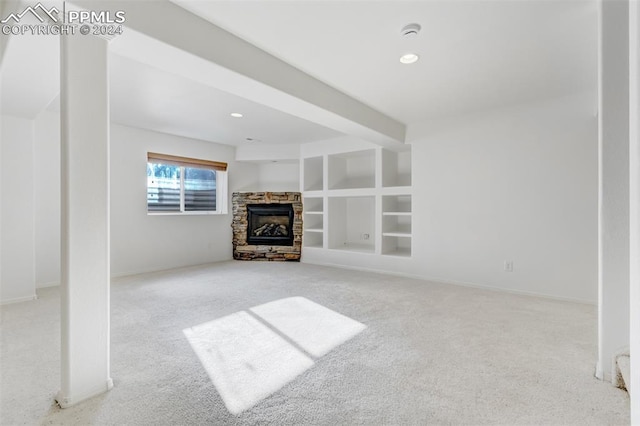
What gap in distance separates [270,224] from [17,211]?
3792 millimetres

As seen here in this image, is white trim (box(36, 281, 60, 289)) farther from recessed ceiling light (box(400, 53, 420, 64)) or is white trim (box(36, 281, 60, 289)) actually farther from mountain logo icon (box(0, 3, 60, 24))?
recessed ceiling light (box(400, 53, 420, 64))

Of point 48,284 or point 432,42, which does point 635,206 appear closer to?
point 432,42

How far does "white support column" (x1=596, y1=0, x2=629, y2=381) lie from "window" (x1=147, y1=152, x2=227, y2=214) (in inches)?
217

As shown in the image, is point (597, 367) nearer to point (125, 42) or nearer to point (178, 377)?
point (178, 377)

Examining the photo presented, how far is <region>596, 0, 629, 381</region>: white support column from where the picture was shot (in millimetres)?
1848

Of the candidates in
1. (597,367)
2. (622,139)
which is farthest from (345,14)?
(597,367)

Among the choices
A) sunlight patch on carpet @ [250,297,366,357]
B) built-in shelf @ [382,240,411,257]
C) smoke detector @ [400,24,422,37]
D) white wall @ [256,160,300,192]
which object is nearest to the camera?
smoke detector @ [400,24,422,37]

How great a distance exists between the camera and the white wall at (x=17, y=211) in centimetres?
336

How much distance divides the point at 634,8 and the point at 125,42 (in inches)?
93.7

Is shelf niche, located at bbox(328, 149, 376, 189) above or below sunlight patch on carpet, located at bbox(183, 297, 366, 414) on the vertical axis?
above

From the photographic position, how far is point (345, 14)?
2.05 meters

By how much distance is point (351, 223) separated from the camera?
623 centimetres

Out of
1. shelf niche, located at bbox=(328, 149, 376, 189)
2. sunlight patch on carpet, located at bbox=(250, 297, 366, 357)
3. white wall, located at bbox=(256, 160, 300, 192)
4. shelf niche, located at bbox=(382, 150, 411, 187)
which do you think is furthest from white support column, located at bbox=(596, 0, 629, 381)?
white wall, located at bbox=(256, 160, 300, 192)

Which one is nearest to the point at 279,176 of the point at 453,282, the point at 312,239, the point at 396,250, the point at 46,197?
the point at 312,239
